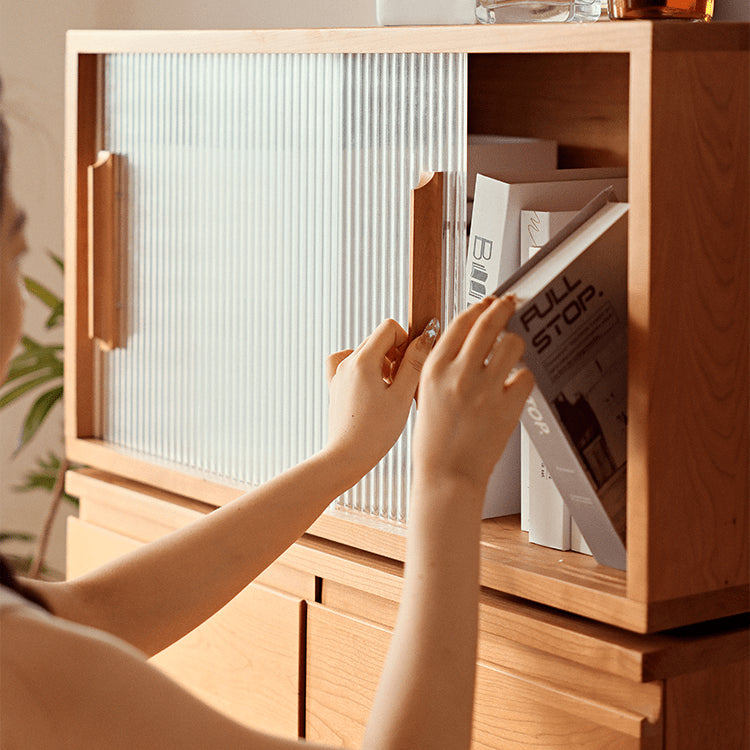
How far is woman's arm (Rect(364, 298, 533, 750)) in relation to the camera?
2.13 feet

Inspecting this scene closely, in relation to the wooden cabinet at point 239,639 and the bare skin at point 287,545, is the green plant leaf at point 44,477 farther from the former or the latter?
the bare skin at point 287,545

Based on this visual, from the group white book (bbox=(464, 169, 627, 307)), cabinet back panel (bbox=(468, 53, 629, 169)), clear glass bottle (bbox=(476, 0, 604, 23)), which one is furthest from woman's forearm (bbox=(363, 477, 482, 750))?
cabinet back panel (bbox=(468, 53, 629, 169))

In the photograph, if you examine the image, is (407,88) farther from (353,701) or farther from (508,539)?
(353,701)

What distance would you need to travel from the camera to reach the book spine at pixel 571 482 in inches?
30.4

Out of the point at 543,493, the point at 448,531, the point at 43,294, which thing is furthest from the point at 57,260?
the point at 448,531

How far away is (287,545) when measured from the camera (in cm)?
92

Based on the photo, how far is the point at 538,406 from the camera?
77cm

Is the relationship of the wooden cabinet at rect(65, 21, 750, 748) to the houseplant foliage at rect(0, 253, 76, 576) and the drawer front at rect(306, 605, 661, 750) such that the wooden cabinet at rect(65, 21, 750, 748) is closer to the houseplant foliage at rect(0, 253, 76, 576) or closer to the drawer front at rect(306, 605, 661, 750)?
the drawer front at rect(306, 605, 661, 750)

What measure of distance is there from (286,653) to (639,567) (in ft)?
1.34

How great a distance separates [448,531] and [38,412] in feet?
4.41

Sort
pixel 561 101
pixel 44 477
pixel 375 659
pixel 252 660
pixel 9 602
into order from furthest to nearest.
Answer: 1. pixel 44 477
2. pixel 561 101
3. pixel 252 660
4. pixel 375 659
5. pixel 9 602

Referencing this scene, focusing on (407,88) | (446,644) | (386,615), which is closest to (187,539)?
(386,615)

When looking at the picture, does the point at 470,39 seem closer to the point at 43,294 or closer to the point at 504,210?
the point at 504,210

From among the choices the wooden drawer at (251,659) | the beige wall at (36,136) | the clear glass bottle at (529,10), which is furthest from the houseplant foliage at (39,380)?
the clear glass bottle at (529,10)
